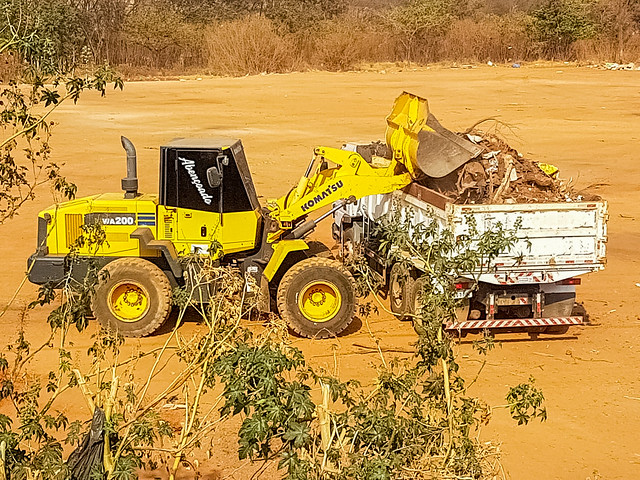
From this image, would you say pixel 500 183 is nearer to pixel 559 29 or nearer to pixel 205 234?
pixel 205 234

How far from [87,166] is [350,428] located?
65.0ft

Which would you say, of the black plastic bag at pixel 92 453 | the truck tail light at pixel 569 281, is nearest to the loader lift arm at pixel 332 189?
the truck tail light at pixel 569 281

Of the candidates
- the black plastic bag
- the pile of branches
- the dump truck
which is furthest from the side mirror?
the black plastic bag

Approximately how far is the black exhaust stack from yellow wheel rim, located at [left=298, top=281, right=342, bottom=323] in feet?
8.28

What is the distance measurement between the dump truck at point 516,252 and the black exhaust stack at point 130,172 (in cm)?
300

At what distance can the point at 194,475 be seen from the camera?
7996mm

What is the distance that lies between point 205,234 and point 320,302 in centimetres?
159

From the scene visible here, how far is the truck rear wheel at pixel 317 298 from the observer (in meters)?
11.4

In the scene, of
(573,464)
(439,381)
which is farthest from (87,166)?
(439,381)

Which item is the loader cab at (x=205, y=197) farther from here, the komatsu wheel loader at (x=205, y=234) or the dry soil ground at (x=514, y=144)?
the dry soil ground at (x=514, y=144)

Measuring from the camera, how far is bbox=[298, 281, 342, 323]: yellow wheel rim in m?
11.6

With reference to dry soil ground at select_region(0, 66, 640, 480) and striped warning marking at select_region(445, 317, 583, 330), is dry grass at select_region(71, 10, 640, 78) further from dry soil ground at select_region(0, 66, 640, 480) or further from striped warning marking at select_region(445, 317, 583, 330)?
striped warning marking at select_region(445, 317, 583, 330)

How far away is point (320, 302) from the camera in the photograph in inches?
459

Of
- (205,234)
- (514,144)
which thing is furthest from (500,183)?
(514,144)
